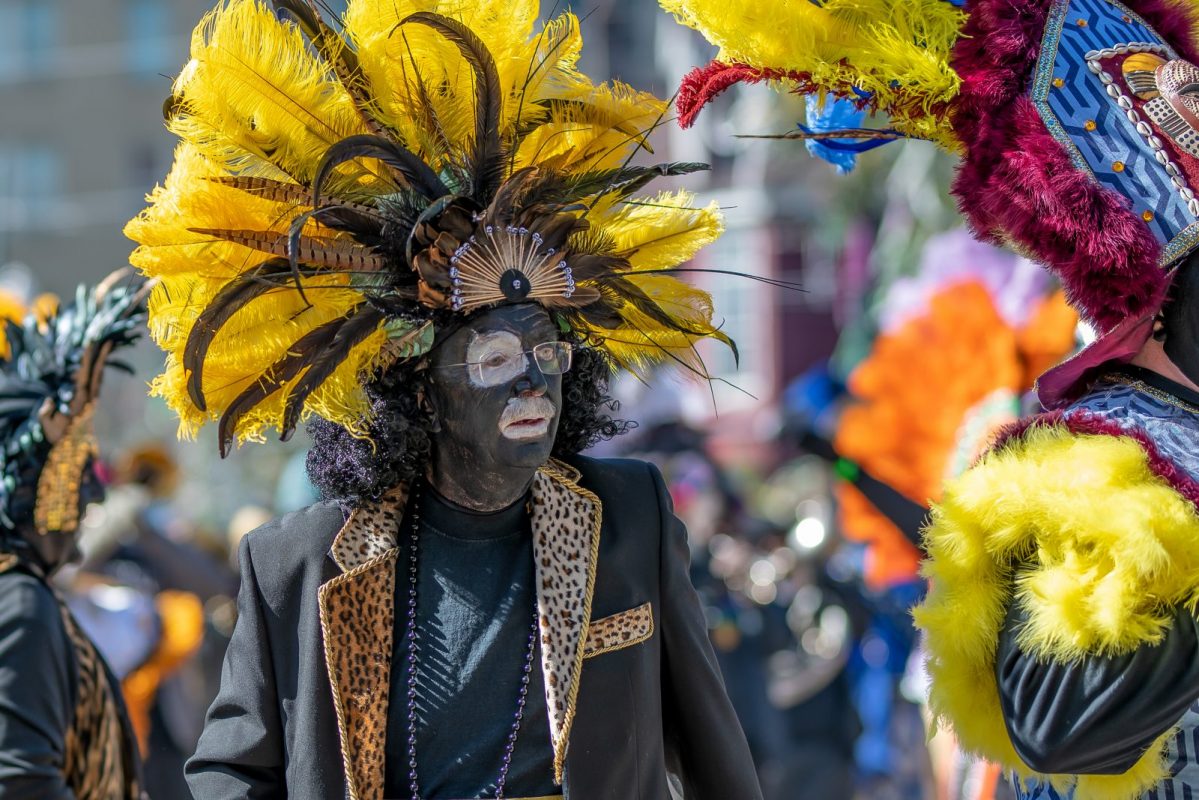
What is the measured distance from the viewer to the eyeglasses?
10.1 feet

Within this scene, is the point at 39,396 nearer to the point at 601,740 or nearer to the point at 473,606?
the point at 473,606

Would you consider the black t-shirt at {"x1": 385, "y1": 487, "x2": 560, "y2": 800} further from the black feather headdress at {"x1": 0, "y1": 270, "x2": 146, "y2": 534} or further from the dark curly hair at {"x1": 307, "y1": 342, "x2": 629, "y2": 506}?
the black feather headdress at {"x1": 0, "y1": 270, "x2": 146, "y2": 534}

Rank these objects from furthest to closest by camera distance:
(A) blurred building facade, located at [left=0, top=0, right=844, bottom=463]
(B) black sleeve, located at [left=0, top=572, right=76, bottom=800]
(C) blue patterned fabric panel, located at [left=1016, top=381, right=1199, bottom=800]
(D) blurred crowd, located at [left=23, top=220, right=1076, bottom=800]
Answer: (A) blurred building facade, located at [left=0, top=0, right=844, bottom=463], (D) blurred crowd, located at [left=23, top=220, right=1076, bottom=800], (B) black sleeve, located at [left=0, top=572, right=76, bottom=800], (C) blue patterned fabric panel, located at [left=1016, top=381, right=1199, bottom=800]

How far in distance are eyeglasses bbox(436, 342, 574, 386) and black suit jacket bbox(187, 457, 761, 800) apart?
26 cm

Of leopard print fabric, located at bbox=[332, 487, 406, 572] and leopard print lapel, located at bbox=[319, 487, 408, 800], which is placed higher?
leopard print fabric, located at bbox=[332, 487, 406, 572]

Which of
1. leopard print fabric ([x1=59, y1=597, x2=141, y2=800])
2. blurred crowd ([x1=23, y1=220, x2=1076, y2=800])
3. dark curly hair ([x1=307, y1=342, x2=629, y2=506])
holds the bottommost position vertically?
blurred crowd ([x1=23, y1=220, x2=1076, y2=800])

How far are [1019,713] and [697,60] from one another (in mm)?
24193

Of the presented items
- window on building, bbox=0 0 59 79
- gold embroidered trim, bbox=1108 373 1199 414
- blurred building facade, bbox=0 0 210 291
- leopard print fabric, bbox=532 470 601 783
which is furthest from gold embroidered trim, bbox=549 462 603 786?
window on building, bbox=0 0 59 79

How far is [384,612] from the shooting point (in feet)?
10.1

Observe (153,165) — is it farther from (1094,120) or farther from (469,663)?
(1094,120)

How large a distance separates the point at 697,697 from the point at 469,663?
46cm

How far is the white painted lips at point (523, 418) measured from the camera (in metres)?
3.05

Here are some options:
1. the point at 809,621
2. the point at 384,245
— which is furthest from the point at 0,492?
the point at 809,621

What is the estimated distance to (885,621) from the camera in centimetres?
834
